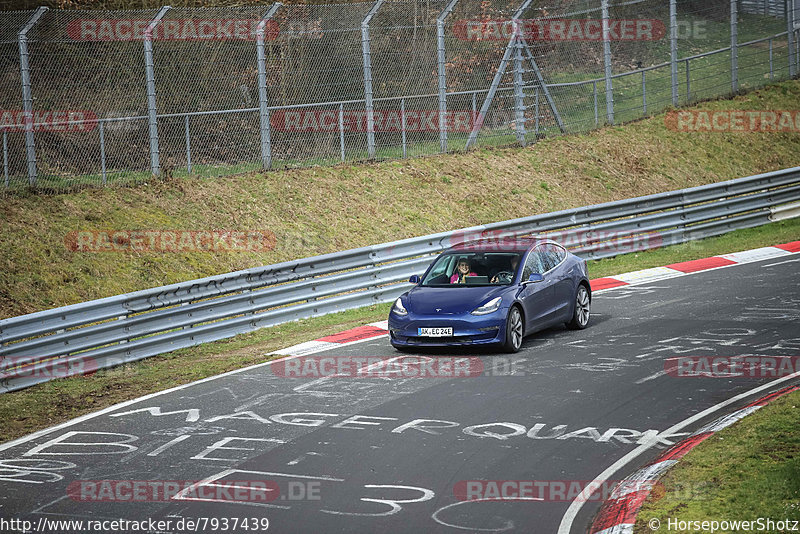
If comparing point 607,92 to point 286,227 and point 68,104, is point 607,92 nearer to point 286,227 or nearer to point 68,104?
point 286,227

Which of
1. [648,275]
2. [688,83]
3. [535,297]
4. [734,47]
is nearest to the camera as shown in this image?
[535,297]

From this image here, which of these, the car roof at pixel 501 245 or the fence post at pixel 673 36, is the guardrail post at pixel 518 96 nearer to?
the fence post at pixel 673 36

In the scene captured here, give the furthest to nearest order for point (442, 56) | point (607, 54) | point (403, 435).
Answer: point (607, 54), point (442, 56), point (403, 435)

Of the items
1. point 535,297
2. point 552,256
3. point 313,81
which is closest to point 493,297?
point 535,297

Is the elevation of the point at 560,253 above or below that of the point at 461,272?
above

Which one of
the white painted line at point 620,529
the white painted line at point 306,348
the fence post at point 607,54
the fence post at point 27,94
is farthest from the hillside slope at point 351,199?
the white painted line at point 620,529

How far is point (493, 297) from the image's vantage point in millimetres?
13672

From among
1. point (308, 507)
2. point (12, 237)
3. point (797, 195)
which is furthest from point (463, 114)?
point (308, 507)

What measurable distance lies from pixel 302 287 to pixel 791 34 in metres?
22.9

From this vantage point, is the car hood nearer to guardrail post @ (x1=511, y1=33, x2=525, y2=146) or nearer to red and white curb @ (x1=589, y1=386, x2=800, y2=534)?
red and white curb @ (x1=589, y1=386, x2=800, y2=534)

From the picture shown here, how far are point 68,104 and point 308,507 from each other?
45.9 ft

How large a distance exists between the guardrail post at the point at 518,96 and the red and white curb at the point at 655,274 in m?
7.34

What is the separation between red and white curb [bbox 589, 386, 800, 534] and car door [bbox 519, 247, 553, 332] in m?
4.13

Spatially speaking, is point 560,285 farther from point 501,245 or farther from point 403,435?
point 403,435
